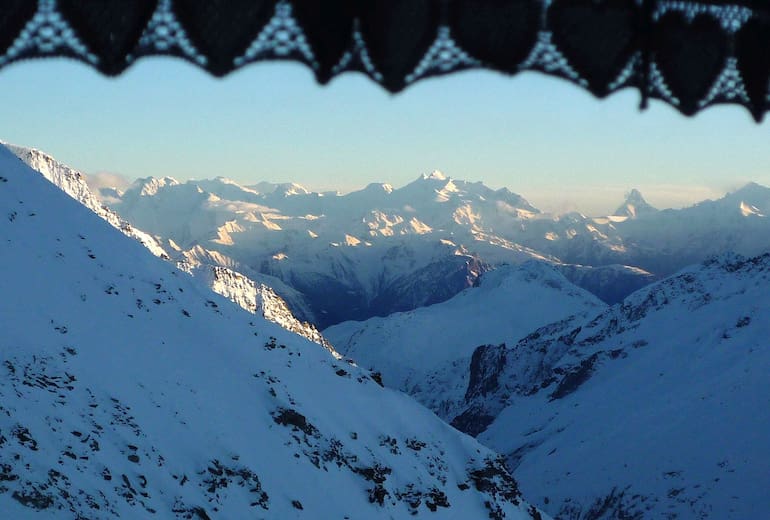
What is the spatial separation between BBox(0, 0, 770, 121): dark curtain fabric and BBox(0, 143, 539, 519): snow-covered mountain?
33.5m

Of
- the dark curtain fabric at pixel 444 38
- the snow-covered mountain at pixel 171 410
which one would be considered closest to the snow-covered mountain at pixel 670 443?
the snow-covered mountain at pixel 171 410

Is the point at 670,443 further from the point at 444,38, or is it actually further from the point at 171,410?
the point at 444,38

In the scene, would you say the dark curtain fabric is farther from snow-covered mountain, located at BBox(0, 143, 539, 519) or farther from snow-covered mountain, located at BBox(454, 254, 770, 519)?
snow-covered mountain, located at BBox(454, 254, 770, 519)

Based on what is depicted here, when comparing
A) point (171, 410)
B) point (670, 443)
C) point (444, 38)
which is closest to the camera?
point (444, 38)

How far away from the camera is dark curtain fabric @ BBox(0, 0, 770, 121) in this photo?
6.11m

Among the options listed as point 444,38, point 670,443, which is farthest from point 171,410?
point 670,443

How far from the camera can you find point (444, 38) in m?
6.38

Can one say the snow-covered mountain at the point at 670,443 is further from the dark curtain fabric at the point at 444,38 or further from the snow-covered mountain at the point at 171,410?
the dark curtain fabric at the point at 444,38

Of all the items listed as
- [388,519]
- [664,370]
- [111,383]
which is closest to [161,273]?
[111,383]

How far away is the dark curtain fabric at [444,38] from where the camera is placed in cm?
611

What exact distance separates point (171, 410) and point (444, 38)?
54.0 m

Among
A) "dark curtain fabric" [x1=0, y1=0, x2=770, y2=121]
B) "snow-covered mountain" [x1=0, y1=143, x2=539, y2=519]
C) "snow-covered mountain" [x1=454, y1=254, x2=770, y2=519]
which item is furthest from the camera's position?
"snow-covered mountain" [x1=454, y1=254, x2=770, y2=519]

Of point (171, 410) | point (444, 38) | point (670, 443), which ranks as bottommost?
point (670, 443)

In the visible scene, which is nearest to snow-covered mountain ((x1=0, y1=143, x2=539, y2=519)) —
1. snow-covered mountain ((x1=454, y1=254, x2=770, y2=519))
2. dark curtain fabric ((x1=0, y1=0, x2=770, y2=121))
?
dark curtain fabric ((x1=0, y1=0, x2=770, y2=121))
